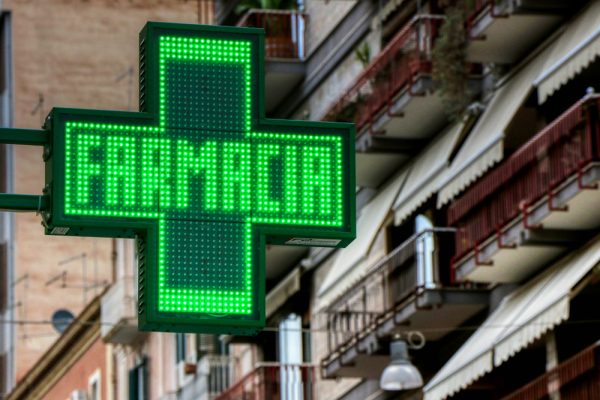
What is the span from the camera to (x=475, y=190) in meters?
28.2

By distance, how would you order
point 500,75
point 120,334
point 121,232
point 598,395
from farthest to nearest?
point 120,334 → point 500,75 → point 598,395 → point 121,232

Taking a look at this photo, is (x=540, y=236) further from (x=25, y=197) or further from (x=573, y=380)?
(x=25, y=197)

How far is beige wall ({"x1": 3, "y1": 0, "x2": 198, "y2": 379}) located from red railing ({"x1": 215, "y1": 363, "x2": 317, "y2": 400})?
24.2 m

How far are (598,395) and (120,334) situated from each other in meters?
28.1

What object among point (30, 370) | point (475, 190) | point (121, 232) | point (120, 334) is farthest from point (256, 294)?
point (30, 370)

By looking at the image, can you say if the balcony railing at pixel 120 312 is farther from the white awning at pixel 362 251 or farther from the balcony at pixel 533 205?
the balcony at pixel 533 205

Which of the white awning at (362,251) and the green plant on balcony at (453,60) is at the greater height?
the green plant on balcony at (453,60)

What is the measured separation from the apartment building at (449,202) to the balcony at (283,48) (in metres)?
0.04

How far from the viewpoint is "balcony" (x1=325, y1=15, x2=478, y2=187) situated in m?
30.7

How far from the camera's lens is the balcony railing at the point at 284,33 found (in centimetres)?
3816

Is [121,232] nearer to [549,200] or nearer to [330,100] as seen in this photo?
[549,200]

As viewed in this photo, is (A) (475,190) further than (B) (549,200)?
Yes

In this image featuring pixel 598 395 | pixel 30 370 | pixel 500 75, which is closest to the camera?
pixel 598 395

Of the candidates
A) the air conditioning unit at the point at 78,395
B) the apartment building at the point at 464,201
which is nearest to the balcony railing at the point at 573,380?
the apartment building at the point at 464,201
